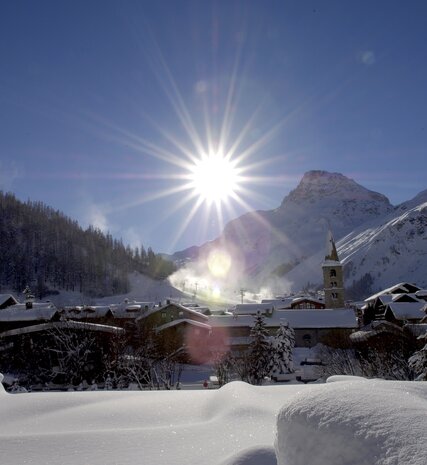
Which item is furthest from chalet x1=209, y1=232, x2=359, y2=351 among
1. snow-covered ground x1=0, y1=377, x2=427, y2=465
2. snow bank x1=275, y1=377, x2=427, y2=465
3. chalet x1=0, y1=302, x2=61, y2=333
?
snow bank x1=275, y1=377, x2=427, y2=465

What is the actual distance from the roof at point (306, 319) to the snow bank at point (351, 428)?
49.0 meters

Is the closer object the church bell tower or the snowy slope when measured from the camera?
the church bell tower

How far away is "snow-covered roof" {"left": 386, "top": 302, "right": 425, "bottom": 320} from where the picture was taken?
4744cm

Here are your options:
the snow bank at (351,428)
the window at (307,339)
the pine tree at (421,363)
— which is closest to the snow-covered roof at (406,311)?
the window at (307,339)

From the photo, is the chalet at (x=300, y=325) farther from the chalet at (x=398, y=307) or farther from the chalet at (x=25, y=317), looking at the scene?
the chalet at (x=25, y=317)

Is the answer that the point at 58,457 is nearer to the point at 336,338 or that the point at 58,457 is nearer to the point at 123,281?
the point at 336,338

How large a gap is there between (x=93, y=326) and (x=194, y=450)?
25947mm

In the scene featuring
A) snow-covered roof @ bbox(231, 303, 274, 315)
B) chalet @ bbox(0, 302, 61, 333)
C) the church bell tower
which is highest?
the church bell tower

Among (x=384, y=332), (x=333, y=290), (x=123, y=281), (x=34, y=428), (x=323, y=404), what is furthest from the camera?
(x=123, y=281)

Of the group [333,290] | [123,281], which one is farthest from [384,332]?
[123,281]

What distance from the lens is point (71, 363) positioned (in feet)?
85.4

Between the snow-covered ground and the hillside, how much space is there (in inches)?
4757

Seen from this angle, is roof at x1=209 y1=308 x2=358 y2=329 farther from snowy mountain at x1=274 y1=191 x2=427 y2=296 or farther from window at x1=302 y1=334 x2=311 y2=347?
snowy mountain at x1=274 y1=191 x2=427 y2=296

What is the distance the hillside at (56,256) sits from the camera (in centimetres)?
12450
